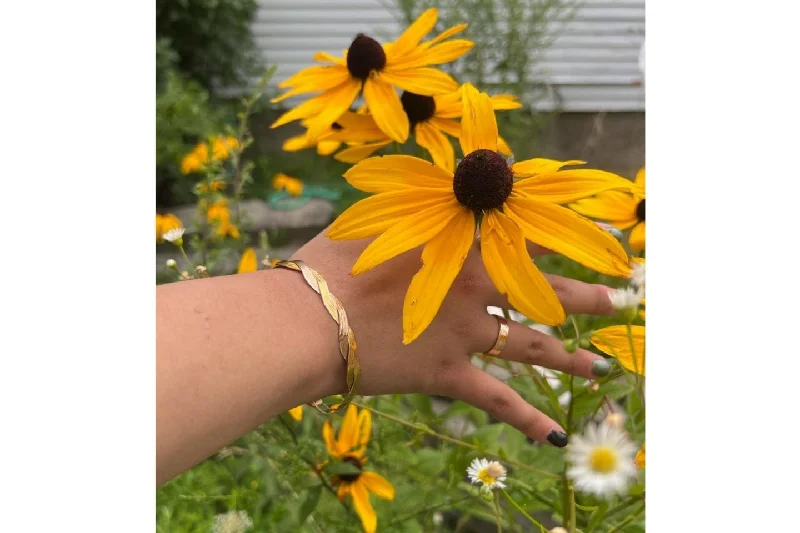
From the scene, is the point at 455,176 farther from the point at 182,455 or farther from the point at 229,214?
the point at 229,214

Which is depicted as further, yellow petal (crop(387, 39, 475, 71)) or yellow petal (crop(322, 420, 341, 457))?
yellow petal (crop(322, 420, 341, 457))

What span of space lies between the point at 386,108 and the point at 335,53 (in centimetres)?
43

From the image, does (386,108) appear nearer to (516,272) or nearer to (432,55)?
(432,55)

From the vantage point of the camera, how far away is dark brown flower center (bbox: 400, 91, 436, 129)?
1.96ft

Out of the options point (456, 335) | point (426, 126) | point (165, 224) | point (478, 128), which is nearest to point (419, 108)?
point (426, 126)

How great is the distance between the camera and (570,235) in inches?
16.9

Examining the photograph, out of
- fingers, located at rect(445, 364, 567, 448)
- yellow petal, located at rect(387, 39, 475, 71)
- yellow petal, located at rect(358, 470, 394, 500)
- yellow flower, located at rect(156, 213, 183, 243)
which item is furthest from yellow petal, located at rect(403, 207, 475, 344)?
yellow flower, located at rect(156, 213, 183, 243)

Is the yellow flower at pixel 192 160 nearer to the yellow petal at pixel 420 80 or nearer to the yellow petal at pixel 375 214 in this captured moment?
the yellow petal at pixel 420 80

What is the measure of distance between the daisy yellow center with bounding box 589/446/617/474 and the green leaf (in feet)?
1.34

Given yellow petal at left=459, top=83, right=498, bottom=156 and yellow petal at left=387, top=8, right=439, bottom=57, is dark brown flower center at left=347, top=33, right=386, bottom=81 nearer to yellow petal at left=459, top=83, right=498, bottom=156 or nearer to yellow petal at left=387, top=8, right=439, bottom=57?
yellow petal at left=387, top=8, right=439, bottom=57

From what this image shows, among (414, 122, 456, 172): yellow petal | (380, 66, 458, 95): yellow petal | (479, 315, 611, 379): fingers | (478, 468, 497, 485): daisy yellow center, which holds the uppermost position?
(380, 66, 458, 95): yellow petal

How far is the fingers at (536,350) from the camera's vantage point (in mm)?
494
